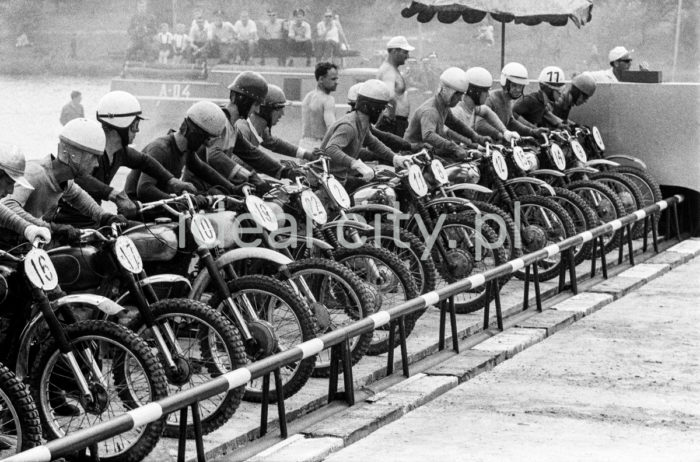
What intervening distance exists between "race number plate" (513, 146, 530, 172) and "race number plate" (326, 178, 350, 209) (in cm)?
328

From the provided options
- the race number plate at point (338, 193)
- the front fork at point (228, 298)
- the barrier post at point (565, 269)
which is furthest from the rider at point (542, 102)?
the front fork at point (228, 298)

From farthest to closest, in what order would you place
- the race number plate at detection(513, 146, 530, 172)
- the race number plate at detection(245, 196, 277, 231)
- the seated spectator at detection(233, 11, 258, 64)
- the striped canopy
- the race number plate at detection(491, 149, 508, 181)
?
the seated spectator at detection(233, 11, 258, 64), the striped canopy, the race number plate at detection(513, 146, 530, 172), the race number plate at detection(491, 149, 508, 181), the race number plate at detection(245, 196, 277, 231)

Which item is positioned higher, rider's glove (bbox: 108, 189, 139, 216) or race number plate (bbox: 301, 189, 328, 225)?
rider's glove (bbox: 108, 189, 139, 216)

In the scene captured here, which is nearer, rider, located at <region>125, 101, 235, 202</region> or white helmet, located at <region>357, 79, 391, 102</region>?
rider, located at <region>125, 101, 235, 202</region>

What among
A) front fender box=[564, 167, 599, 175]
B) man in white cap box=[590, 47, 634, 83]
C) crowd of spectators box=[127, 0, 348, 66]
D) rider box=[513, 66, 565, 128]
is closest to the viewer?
front fender box=[564, 167, 599, 175]

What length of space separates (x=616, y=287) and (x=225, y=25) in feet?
63.4

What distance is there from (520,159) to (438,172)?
1.87m

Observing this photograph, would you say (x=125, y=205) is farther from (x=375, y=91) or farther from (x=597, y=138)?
(x=597, y=138)

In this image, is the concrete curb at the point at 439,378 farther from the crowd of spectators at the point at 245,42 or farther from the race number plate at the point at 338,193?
the crowd of spectators at the point at 245,42

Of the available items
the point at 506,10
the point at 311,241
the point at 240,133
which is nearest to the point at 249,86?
the point at 240,133

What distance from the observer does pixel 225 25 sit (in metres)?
30.7

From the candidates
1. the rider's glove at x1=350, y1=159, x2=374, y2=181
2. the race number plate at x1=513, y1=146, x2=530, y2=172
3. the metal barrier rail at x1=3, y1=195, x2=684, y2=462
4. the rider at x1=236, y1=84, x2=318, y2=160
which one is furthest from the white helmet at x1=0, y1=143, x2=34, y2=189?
the race number plate at x1=513, y1=146, x2=530, y2=172

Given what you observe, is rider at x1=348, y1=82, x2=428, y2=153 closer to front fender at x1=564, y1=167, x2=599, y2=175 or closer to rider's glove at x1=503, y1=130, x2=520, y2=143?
rider's glove at x1=503, y1=130, x2=520, y2=143

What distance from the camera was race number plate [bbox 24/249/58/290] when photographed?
6.84 m
